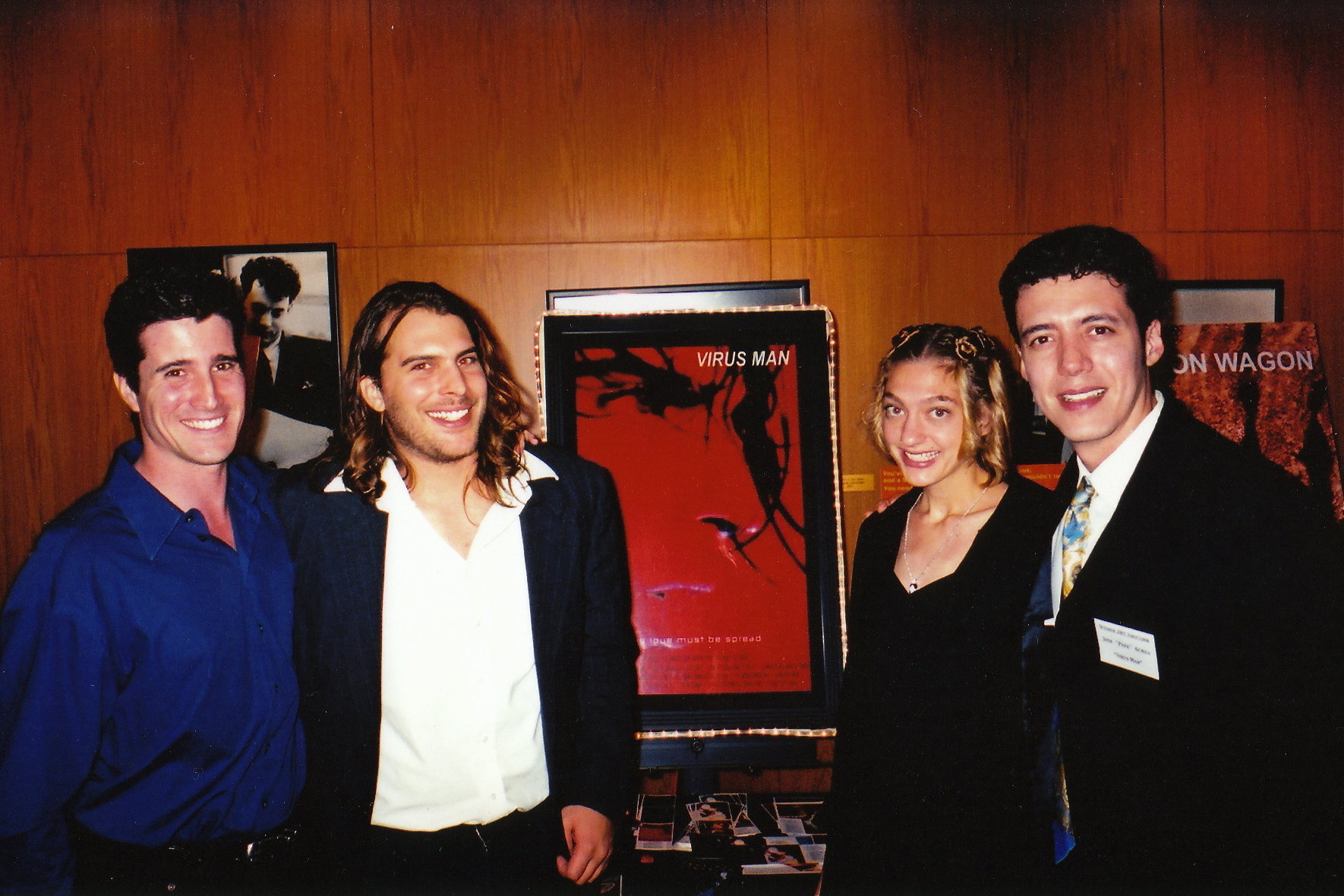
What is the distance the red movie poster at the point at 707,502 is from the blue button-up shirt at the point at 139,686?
3.45ft

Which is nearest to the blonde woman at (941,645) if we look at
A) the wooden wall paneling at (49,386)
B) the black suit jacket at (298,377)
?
the black suit jacket at (298,377)

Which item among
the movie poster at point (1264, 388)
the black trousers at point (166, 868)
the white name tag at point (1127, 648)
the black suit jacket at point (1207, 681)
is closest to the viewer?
the black suit jacket at point (1207, 681)

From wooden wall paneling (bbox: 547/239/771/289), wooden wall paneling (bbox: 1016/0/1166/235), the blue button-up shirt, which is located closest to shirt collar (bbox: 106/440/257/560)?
the blue button-up shirt

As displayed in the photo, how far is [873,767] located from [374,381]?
5.71ft

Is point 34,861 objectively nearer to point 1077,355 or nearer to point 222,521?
Answer: point 222,521

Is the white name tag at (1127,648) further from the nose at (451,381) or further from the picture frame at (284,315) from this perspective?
the picture frame at (284,315)

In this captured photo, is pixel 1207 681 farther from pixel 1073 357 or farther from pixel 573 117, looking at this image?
pixel 573 117

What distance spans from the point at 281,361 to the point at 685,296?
1.63 meters

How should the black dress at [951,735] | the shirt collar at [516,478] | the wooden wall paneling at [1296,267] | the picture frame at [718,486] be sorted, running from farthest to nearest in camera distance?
the wooden wall paneling at [1296,267], the picture frame at [718,486], the shirt collar at [516,478], the black dress at [951,735]

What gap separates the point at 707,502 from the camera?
7.11 feet

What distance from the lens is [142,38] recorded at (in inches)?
99.1

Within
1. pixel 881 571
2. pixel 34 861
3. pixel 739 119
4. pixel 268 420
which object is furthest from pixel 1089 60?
pixel 34 861

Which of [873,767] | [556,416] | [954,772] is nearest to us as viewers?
[954,772]

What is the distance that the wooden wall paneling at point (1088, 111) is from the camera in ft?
8.24
